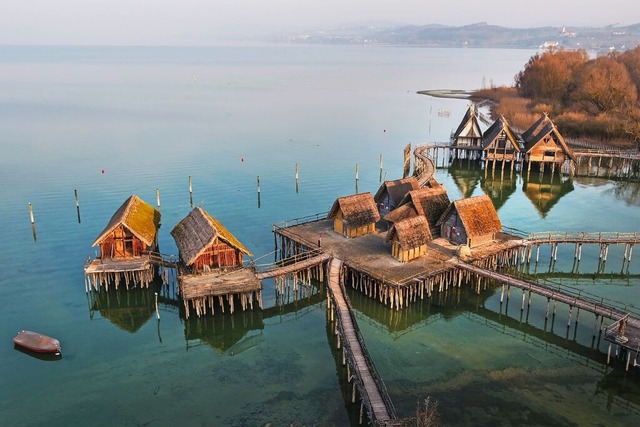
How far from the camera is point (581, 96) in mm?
101125

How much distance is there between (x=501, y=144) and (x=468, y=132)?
201 inches

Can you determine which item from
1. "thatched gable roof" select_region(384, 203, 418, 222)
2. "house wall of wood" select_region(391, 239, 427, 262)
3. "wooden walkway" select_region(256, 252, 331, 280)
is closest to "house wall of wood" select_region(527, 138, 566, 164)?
"thatched gable roof" select_region(384, 203, 418, 222)

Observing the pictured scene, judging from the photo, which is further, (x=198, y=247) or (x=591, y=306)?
(x=198, y=247)

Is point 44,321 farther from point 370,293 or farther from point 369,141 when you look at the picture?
point 369,141

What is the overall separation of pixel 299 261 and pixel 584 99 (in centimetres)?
8063

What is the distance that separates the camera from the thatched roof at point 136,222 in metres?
39.4

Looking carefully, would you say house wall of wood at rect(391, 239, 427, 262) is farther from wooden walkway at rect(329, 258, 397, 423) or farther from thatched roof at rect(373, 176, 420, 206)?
thatched roof at rect(373, 176, 420, 206)

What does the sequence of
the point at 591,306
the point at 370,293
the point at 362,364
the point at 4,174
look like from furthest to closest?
the point at 4,174
the point at 370,293
the point at 591,306
the point at 362,364

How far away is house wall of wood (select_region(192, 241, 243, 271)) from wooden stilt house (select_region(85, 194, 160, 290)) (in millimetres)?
4376

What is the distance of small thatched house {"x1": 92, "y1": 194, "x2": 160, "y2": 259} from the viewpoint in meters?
39.5

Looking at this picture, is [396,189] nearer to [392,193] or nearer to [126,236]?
[392,193]

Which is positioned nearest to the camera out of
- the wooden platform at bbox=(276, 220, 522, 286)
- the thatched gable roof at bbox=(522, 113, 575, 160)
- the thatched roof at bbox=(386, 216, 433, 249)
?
the wooden platform at bbox=(276, 220, 522, 286)

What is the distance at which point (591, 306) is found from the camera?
33.7 meters

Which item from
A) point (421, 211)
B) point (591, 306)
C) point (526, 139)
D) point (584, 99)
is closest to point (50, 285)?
point (421, 211)
